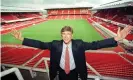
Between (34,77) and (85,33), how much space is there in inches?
40.1

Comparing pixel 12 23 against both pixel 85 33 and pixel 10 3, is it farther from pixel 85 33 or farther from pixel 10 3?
pixel 85 33

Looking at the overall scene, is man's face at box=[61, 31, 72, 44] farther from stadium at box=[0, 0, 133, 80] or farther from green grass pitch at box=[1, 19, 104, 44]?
green grass pitch at box=[1, 19, 104, 44]

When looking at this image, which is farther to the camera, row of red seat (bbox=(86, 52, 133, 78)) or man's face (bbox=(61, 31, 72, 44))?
row of red seat (bbox=(86, 52, 133, 78))

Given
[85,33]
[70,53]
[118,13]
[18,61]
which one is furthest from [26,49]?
[118,13]

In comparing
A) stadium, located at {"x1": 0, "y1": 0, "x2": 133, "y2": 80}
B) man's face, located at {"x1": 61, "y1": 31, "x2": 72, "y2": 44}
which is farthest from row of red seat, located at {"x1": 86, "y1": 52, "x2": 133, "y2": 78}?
man's face, located at {"x1": 61, "y1": 31, "x2": 72, "y2": 44}

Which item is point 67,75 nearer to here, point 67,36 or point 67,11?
point 67,36

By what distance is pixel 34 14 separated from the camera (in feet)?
9.64

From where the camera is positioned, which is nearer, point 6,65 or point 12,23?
point 6,65

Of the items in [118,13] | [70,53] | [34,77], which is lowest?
[34,77]

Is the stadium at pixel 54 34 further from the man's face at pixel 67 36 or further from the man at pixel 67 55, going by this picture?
the man's face at pixel 67 36

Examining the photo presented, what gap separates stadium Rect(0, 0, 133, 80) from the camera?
2526 mm

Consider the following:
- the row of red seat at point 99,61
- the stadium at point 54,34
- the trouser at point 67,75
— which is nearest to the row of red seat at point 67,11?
the stadium at point 54,34

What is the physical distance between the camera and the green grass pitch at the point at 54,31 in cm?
276

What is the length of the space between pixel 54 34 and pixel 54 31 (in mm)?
98
